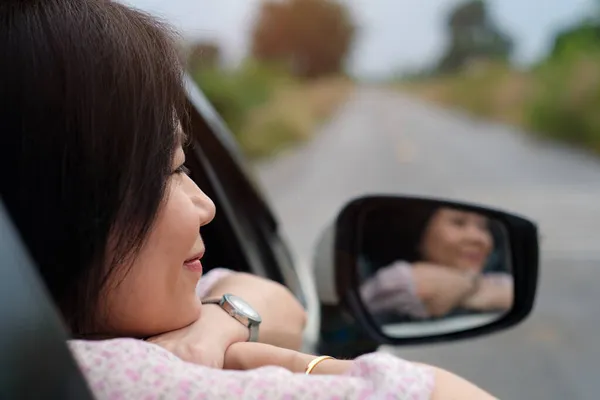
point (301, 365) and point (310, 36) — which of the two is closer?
point (301, 365)

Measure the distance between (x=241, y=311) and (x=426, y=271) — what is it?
0.64 metres

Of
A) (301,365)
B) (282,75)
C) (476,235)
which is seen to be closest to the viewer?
(301,365)

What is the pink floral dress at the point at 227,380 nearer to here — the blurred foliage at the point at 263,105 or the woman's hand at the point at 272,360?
the woman's hand at the point at 272,360

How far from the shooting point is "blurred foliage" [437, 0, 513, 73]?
2906cm

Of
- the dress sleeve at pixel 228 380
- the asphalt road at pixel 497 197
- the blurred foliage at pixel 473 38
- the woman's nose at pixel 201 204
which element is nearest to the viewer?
the dress sleeve at pixel 228 380

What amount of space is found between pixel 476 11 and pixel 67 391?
2984 centimetres

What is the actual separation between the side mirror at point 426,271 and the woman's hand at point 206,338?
620mm

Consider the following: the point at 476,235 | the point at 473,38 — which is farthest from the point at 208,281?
the point at 473,38

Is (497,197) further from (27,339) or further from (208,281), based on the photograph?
(27,339)

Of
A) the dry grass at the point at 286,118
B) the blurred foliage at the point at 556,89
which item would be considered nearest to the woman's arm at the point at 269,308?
the dry grass at the point at 286,118

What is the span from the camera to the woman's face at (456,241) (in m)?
1.74

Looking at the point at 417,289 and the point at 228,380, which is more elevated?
the point at 228,380

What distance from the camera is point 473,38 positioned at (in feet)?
106

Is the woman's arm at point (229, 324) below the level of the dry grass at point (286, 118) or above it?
above
